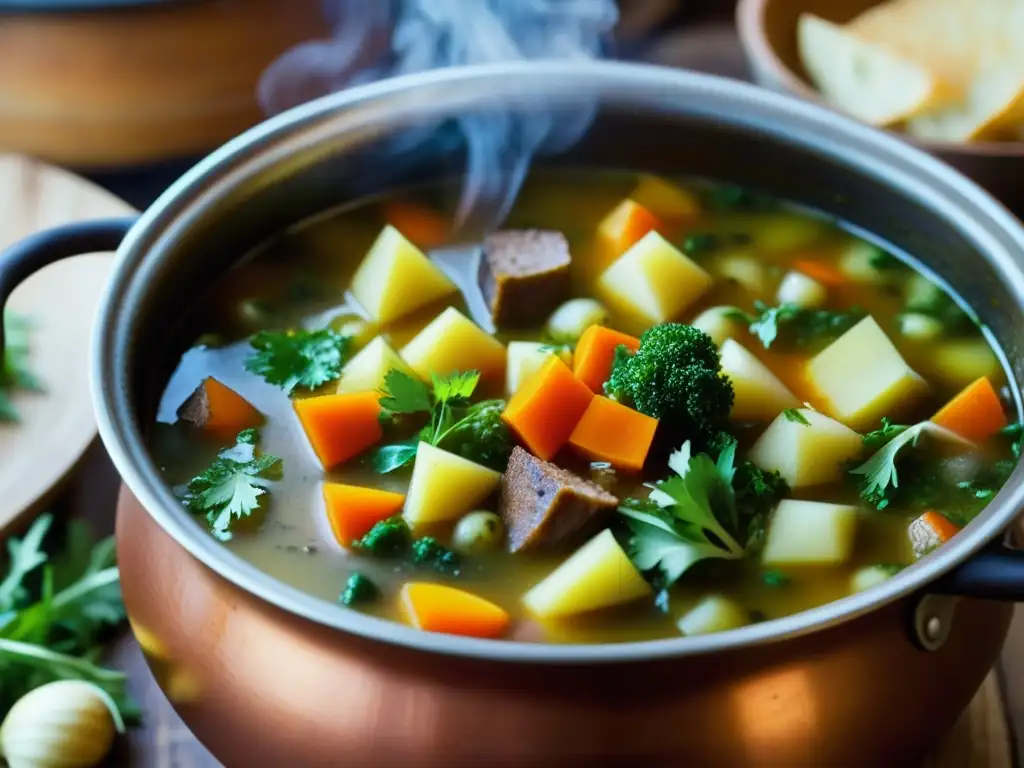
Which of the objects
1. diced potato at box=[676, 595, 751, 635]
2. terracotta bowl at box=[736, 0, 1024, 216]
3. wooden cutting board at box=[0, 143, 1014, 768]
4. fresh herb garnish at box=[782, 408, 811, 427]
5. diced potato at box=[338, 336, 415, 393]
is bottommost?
wooden cutting board at box=[0, 143, 1014, 768]

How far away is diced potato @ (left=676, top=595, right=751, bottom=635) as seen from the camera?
1643 mm

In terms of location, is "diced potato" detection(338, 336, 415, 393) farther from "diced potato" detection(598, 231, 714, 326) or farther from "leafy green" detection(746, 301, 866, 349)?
"leafy green" detection(746, 301, 866, 349)

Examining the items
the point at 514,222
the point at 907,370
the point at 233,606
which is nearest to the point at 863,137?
the point at 907,370

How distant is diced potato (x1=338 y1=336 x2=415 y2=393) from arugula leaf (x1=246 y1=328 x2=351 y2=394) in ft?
0.09

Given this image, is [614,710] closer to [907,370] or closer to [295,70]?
[907,370]

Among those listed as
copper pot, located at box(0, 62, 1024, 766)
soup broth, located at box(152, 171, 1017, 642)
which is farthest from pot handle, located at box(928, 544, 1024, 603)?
soup broth, located at box(152, 171, 1017, 642)

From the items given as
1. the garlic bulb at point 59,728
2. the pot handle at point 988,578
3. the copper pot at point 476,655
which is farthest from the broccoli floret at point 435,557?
the pot handle at point 988,578

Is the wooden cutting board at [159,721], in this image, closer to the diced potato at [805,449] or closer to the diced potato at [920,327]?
the diced potato at [805,449]

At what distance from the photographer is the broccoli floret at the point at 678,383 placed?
179 centimetres

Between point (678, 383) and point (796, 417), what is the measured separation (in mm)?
237

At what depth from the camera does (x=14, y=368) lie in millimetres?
2480

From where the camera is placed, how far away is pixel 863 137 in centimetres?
220

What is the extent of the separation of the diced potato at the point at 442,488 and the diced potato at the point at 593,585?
19 centimetres

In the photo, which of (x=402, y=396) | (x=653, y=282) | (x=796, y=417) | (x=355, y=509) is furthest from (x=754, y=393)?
(x=355, y=509)
